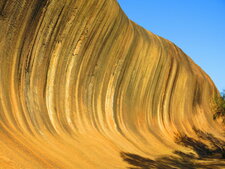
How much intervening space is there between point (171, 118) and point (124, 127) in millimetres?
7960

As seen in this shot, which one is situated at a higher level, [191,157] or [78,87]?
[78,87]

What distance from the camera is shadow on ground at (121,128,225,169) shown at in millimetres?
14530

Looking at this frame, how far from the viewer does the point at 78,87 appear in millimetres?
15438

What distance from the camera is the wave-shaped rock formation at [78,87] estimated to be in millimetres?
10638

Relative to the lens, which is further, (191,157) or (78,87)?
(191,157)

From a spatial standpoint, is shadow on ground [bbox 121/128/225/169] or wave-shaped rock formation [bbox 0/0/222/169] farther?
shadow on ground [bbox 121/128/225/169]

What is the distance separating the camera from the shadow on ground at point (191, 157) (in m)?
14.5

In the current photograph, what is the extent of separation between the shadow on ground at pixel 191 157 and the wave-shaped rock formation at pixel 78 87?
66cm

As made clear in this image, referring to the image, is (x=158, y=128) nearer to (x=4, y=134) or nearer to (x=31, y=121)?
(x=31, y=121)

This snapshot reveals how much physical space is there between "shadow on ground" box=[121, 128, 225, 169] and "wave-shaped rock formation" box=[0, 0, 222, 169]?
66 cm

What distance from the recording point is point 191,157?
1981 cm

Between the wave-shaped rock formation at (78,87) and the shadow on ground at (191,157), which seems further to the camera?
the shadow on ground at (191,157)

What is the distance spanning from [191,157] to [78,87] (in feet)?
26.7

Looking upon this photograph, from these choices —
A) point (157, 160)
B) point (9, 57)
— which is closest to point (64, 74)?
point (9, 57)
